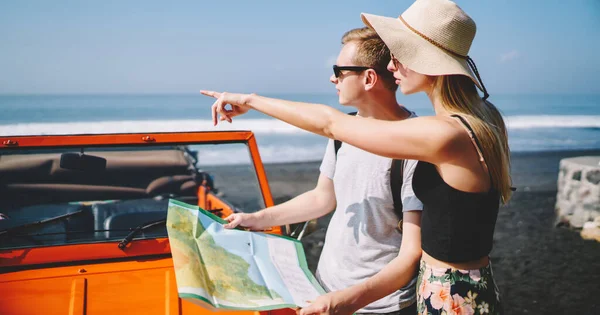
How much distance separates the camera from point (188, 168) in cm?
377

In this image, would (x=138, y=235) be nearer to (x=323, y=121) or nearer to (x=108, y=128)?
(x=323, y=121)

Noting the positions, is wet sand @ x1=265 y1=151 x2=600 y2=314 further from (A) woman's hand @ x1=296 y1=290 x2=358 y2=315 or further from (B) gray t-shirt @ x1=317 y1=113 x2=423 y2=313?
(A) woman's hand @ x1=296 y1=290 x2=358 y2=315

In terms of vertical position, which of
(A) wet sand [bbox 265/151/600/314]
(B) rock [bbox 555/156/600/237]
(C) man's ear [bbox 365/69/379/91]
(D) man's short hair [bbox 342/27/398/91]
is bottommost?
(A) wet sand [bbox 265/151/600/314]

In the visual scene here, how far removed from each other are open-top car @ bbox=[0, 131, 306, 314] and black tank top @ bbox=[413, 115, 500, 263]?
78 cm

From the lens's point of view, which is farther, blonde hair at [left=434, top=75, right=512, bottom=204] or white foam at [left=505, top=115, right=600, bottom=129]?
white foam at [left=505, top=115, right=600, bottom=129]

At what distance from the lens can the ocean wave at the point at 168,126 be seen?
26703 millimetres

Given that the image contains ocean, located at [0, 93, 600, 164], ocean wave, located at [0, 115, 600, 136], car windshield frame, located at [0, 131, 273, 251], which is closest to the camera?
car windshield frame, located at [0, 131, 273, 251]

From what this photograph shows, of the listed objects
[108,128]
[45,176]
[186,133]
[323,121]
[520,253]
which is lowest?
[108,128]

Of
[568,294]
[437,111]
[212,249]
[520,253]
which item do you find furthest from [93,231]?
[520,253]

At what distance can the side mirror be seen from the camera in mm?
2609

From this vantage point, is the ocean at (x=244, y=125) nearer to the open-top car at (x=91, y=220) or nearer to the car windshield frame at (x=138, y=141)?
the open-top car at (x=91, y=220)

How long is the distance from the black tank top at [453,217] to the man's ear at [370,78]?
459mm

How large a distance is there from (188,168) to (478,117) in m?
2.59

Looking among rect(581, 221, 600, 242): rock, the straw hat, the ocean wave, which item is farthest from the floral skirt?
the ocean wave
